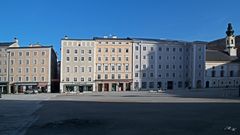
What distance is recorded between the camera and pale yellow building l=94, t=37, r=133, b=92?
112 m

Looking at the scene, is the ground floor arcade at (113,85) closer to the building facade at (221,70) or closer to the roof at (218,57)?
the building facade at (221,70)

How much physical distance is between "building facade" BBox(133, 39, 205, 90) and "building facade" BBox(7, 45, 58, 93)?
1056 inches

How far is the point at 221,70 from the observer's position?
12800 centimetres

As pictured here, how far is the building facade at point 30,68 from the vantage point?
107625 mm

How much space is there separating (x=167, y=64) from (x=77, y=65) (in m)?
28.9

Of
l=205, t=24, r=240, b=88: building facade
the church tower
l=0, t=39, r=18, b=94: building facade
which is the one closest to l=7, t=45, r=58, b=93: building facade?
l=0, t=39, r=18, b=94: building facade

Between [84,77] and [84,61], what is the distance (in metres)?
4.86

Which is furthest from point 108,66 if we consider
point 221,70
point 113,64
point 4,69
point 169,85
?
point 221,70

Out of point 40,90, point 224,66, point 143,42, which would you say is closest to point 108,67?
point 143,42

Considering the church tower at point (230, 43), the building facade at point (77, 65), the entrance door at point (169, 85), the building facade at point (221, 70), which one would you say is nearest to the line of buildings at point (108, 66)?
the building facade at point (77, 65)

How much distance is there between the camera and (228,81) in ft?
423

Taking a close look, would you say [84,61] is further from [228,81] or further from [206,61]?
[228,81]

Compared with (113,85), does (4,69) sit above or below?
above

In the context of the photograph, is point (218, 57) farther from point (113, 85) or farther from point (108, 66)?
point (108, 66)
